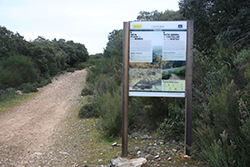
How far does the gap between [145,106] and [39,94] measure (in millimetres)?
8512

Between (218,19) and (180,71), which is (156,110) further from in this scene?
(218,19)

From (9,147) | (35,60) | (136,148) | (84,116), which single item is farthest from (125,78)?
(35,60)

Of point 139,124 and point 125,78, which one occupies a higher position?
point 125,78

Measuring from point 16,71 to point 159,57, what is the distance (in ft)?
38.3

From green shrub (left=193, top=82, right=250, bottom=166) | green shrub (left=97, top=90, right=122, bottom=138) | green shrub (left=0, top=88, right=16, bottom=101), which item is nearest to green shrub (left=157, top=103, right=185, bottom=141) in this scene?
green shrub (left=97, top=90, right=122, bottom=138)

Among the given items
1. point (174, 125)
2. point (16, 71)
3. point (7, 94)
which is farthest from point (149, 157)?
point (16, 71)

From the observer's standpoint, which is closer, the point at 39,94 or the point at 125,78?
the point at 125,78

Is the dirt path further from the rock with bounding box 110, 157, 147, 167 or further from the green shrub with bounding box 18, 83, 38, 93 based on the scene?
the rock with bounding box 110, 157, 147, 167

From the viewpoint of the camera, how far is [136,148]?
13.8 ft

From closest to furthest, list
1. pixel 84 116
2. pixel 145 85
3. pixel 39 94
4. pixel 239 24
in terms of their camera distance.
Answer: pixel 145 85 → pixel 84 116 → pixel 239 24 → pixel 39 94

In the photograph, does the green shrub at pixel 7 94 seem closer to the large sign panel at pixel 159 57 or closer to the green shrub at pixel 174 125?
the green shrub at pixel 174 125

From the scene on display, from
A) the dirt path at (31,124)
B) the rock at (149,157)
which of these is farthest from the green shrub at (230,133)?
the dirt path at (31,124)

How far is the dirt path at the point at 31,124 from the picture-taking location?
4484mm

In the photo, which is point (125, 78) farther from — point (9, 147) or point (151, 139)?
point (9, 147)
